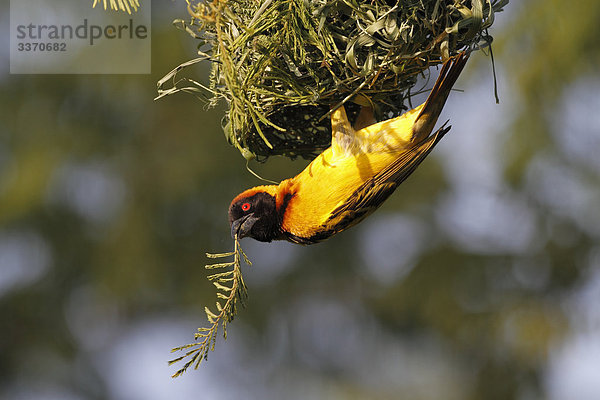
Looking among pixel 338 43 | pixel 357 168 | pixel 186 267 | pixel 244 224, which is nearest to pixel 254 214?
pixel 244 224

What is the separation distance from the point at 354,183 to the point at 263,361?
247 inches

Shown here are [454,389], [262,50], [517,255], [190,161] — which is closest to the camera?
[262,50]

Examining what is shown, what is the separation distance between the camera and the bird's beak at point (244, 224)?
255 centimetres

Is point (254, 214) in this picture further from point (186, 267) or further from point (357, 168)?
point (186, 267)

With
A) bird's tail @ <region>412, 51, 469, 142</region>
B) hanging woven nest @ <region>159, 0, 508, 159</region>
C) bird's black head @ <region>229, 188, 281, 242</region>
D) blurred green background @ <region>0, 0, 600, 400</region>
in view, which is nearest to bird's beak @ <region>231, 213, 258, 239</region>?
bird's black head @ <region>229, 188, 281, 242</region>

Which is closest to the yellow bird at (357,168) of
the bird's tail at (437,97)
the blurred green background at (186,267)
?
the bird's tail at (437,97)

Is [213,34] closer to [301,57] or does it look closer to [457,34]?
[301,57]

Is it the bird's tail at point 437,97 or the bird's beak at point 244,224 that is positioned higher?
the bird's tail at point 437,97

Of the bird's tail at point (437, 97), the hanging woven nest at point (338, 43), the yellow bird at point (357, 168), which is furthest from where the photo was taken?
the yellow bird at point (357, 168)

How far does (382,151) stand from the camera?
2.50 meters

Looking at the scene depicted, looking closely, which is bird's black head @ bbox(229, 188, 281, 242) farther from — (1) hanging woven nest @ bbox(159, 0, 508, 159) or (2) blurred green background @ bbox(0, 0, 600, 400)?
(2) blurred green background @ bbox(0, 0, 600, 400)

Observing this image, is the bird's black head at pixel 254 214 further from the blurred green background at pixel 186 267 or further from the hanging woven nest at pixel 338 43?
the blurred green background at pixel 186 267

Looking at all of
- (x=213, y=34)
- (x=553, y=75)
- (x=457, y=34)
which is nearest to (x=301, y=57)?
(x=213, y=34)

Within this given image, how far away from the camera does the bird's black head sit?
2.56m
